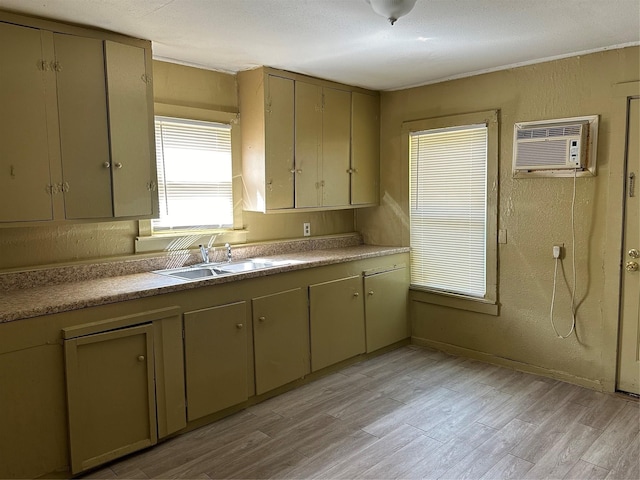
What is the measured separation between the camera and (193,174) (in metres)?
3.56

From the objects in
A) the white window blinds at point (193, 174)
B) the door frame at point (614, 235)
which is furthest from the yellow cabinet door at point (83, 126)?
the door frame at point (614, 235)

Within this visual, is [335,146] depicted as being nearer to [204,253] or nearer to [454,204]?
[454,204]

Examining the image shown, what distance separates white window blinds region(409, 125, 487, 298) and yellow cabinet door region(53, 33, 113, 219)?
8.50 feet

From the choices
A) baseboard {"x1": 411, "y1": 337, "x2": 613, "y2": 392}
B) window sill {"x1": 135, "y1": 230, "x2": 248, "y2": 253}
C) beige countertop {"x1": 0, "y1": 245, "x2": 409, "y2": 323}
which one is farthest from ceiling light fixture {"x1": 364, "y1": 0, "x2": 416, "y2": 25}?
baseboard {"x1": 411, "y1": 337, "x2": 613, "y2": 392}

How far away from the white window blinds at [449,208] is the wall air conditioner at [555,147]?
1.04 feet

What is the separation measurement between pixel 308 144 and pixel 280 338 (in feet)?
5.21

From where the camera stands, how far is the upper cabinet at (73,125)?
2496 millimetres

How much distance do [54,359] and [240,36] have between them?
205cm

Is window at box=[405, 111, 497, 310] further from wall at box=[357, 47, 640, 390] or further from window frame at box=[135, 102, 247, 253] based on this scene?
window frame at box=[135, 102, 247, 253]

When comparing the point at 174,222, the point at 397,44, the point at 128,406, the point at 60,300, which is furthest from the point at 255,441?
the point at 397,44

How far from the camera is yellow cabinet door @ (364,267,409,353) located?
4.07 meters

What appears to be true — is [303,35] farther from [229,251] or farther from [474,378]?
[474,378]

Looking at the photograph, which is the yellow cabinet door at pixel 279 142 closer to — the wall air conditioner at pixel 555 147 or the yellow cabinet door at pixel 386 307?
the yellow cabinet door at pixel 386 307

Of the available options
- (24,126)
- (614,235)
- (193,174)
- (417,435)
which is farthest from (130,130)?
(614,235)
